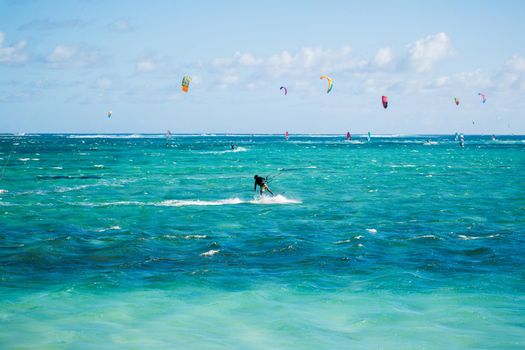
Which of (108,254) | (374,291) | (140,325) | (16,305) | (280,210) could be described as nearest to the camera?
(140,325)

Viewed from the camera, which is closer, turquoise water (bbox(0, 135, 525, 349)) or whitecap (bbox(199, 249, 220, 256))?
turquoise water (bbox(0, 135, 525, 349))

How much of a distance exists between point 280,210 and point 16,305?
17928 millimetres

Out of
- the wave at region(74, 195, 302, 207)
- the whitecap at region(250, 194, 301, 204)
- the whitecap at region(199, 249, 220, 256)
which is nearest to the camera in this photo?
the whitecap at region(199, 249, 220, 256)

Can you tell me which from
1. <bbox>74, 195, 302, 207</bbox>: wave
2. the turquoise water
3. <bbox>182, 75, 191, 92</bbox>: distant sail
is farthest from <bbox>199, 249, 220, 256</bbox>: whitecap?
<bbox>182, 75, 191, 92</bbox>: distant sail

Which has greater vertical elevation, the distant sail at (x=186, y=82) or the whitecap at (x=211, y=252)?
the distant sail at (x=186, y=82)

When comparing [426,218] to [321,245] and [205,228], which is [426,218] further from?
[205,228]

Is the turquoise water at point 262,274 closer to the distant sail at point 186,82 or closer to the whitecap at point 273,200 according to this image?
the whitecap at point 273,200

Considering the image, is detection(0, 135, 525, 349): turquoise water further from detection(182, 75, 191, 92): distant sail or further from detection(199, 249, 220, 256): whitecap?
detection(182, 75, 191, 92): distant sail

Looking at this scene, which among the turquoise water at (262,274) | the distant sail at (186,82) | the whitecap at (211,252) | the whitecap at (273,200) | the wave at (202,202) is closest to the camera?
the turquoise water at (262,274)

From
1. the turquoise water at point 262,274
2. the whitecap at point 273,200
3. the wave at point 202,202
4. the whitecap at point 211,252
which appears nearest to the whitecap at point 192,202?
the wave at point 202,202

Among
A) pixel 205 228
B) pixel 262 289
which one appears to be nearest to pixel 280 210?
pixel 205 228

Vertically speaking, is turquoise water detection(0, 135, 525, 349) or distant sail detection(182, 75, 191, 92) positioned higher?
distant sail detection(182, 75, 191, 92)

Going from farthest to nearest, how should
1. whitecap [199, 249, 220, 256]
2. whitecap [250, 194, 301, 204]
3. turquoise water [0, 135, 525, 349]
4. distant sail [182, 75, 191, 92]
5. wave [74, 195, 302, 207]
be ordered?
distant sail [182, 75, 191, 92] < whitecap [250, 194, 301, 204] < wave [74, 195, 302, 207] < whitecap [199, 249, 220, 256] < turquoise water [0, 135, 525, 349]

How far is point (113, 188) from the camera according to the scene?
4219 cm
